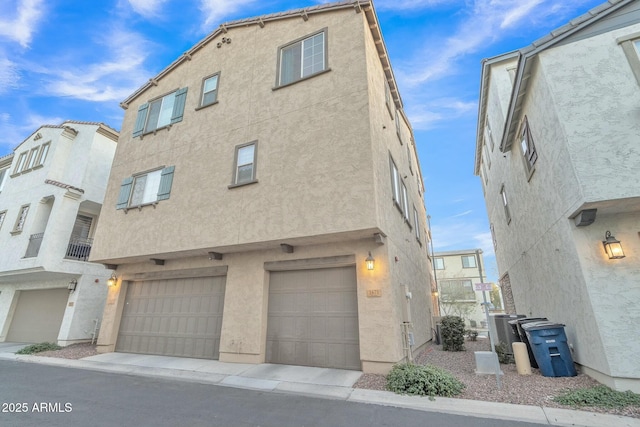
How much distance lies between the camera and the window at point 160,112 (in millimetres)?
11180

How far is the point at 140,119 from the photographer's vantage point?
39.9 ft

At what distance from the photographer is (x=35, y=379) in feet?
23.4

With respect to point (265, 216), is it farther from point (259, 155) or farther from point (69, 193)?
point (69, 193)

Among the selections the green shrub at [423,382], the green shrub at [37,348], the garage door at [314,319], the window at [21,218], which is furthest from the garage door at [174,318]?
the window at [21,218]

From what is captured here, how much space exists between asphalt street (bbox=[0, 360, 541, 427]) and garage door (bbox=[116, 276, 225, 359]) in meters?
2.30

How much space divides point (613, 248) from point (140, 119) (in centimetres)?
1590

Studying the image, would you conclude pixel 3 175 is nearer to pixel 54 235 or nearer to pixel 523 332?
pixel 54 235

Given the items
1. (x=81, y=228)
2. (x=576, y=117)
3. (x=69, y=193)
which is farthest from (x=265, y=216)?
(x=81, y=228)

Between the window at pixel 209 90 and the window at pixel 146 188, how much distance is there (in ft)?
9.40

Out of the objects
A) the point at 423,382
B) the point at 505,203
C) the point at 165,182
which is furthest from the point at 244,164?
the point at 505,203

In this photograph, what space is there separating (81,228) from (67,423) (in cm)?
1397

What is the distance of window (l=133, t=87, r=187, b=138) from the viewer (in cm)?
1118

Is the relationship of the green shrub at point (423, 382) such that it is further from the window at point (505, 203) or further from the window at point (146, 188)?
the window at point (505, 203)

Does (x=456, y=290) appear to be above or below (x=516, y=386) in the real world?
above
